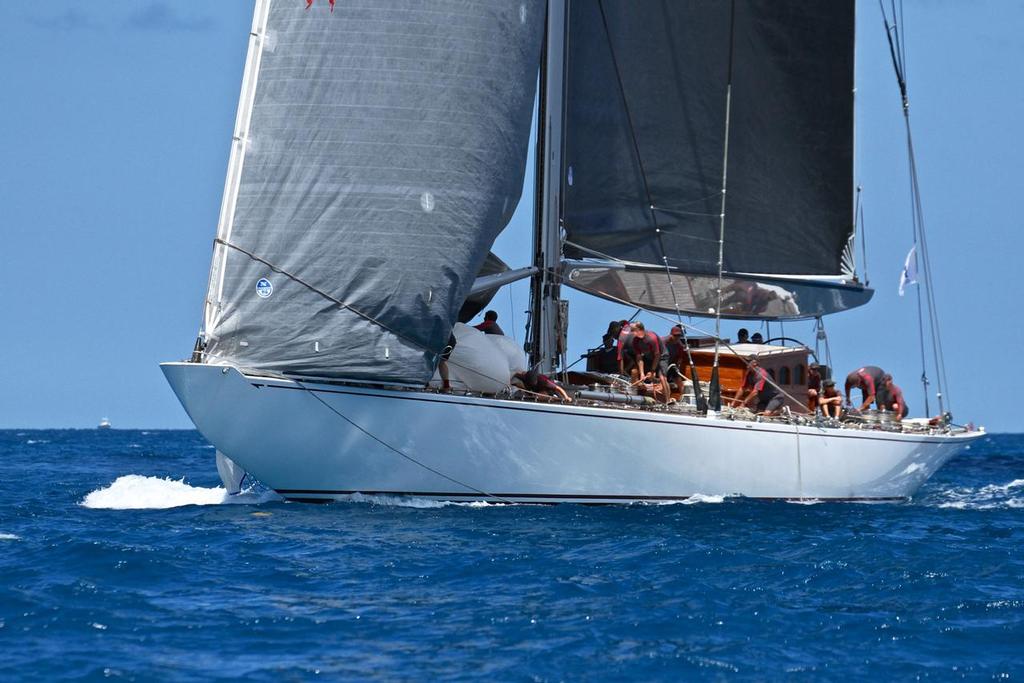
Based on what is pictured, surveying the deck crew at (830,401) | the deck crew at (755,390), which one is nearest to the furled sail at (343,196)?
the deck crew at (755,390)

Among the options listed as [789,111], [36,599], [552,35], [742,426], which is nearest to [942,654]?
[36,599]

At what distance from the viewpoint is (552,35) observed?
61.8 ft

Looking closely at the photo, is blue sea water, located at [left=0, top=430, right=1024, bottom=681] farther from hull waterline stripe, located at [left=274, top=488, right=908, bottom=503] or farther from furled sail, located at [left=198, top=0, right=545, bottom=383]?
furled sail, located at [left=198, top=0, right=545, bottom=383]

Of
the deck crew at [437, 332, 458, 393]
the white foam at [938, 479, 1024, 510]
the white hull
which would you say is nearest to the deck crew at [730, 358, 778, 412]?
the white hull

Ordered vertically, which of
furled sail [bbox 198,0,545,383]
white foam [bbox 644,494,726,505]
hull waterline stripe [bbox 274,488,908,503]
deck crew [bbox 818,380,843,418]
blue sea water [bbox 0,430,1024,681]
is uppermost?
furled sail [bbox 198,0,545,383]

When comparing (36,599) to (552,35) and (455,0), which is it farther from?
(552,35)

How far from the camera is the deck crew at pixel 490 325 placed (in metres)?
18.6

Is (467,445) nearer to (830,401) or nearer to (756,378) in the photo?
(756,378)

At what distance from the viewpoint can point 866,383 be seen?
22.3 metres

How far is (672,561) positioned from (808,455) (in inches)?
271

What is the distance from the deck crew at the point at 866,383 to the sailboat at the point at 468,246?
110 cm

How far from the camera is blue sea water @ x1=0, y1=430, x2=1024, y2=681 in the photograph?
922cm

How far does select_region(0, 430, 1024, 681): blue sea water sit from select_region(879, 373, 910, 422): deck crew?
473cm

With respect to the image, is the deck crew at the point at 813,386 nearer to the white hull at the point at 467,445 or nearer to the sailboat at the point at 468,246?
the sailboat at the point at 468,246
